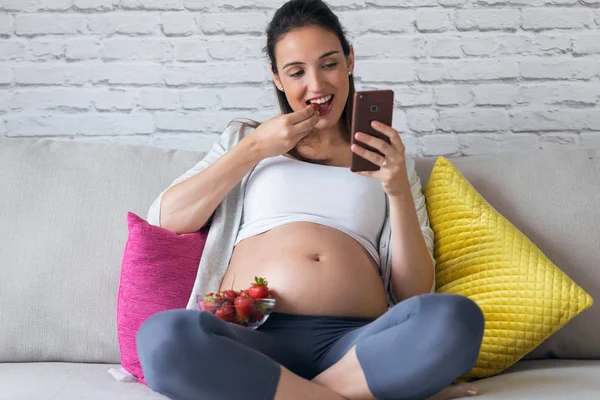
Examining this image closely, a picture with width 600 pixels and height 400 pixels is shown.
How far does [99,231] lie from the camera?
212 centimetres

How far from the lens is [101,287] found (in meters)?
2.06

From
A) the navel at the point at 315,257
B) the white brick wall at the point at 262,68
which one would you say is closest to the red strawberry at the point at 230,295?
the navel at the point at 315,257

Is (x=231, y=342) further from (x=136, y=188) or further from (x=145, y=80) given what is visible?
(x=145, y=80)

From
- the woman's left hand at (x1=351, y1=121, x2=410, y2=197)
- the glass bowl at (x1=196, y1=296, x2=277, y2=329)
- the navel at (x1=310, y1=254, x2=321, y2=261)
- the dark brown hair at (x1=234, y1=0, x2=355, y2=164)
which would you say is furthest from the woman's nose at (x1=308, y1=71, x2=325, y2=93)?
the glass bowl at (x1=196, y1=296, x2=277, y2=329)

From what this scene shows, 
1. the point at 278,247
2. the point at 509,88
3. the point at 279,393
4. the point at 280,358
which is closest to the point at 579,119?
the point at 509,88

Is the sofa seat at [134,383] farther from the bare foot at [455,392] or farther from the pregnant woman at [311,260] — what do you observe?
the pregnant woman at [311,260]

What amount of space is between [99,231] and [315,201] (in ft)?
1.94

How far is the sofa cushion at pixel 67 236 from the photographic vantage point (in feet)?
6.66

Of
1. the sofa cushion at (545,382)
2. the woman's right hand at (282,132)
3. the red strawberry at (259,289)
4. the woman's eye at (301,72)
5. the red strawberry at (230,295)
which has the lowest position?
the sofa cushion at (545,382)

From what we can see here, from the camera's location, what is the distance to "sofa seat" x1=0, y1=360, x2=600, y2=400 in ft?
5.35

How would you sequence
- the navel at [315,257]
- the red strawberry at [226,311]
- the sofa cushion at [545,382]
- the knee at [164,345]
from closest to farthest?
the knee at [164,345] → the sofa cushion at [545,382] → the red strawberry at [226,311] → the navel at [315,257]

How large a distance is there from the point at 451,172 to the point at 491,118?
1.77ft

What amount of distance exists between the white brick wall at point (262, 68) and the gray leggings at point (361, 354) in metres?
1.16

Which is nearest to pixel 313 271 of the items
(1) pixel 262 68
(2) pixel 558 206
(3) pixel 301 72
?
(3) pixel 301 72
